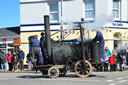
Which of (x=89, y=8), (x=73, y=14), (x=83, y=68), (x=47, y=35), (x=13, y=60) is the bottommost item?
(x=13, y=60)

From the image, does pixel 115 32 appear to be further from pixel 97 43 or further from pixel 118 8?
pixel 97 43

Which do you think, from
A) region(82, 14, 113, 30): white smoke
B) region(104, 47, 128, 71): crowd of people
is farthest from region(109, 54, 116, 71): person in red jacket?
region(82, 14, 113, 30): white smoke

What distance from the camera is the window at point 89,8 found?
22.7 m

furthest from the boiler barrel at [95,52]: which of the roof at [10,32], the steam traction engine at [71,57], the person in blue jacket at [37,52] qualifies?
the roof at [10,32]

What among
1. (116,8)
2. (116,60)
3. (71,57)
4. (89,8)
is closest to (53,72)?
(71,57)

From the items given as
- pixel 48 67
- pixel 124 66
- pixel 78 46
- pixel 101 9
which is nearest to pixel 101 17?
pixel 78 46

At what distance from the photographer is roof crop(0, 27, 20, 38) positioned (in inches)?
1017

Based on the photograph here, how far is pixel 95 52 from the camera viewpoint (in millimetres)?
12898

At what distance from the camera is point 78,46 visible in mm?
13094

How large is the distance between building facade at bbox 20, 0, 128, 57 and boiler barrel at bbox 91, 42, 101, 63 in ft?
27.8

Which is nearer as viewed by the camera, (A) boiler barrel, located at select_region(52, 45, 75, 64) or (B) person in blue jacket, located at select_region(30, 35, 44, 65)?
(A) boiler barrel, located at select_region(52, 45, 75, 64)

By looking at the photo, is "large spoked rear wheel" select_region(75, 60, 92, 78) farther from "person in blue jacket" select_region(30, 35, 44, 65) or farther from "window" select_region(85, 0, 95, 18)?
"window" select_region(85, 0, 95, 18)

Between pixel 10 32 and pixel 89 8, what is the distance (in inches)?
355

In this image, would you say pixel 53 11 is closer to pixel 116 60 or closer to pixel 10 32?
pixel 10 32
